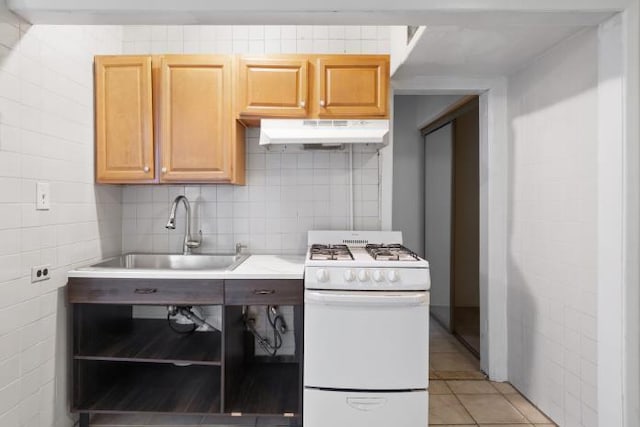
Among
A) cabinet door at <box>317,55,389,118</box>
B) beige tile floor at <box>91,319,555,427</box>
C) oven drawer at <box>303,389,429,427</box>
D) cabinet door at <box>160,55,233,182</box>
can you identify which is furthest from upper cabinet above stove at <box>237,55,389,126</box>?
beige tile floor at <box>91,319,555,427</box>

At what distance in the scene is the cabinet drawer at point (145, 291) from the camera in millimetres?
2100

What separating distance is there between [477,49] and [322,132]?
3.27ft

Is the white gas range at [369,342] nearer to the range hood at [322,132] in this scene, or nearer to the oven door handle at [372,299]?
the oven door handle at [372,299]

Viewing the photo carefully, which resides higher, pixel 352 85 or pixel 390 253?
pixel 352 85

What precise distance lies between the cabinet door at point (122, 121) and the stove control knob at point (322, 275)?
1.21 meters

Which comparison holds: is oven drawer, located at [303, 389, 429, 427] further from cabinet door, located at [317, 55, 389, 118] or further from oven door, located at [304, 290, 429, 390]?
cabinet door, located at [317, 55, 389, 118]

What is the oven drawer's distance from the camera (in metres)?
2.01

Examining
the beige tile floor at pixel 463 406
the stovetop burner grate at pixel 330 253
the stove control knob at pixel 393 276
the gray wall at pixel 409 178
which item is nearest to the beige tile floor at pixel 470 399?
the beige tile floor at pixel 463 406

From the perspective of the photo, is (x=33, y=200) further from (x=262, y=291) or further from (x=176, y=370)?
(x=176, y=370)

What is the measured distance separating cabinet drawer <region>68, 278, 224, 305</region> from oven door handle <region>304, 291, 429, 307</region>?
0.55m

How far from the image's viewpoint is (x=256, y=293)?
210cm

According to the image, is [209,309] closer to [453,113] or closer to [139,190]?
[139,190]

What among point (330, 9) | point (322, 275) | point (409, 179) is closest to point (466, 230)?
point (409, 179)

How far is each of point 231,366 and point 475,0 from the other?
83.3 inches
